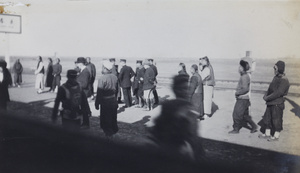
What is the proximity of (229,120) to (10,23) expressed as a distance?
19.0 ft

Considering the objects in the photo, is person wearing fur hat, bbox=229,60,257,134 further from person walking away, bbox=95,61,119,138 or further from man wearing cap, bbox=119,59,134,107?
man wearing cap, bbox=119,59,134,107

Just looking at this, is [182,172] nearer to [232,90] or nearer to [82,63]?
[82,63]

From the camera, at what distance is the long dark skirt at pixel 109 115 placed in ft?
15.8

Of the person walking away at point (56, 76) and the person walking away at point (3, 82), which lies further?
the person walking away at point (56, 76)

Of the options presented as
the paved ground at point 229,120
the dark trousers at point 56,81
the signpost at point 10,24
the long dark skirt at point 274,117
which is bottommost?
the paved ground at point 229,120

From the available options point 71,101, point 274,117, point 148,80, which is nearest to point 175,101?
point 71,101

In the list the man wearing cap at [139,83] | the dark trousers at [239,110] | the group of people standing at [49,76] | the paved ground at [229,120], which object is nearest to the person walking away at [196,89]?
the paved ground at [229,120]

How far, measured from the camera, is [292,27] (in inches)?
185

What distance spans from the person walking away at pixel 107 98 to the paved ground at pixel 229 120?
1.35 m

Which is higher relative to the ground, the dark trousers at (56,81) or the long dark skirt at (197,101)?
the dark trousers at (56,81)

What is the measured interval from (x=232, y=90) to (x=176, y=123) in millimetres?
8418

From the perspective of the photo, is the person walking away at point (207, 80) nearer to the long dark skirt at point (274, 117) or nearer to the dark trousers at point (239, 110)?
the dark trousers at point (239, 110)

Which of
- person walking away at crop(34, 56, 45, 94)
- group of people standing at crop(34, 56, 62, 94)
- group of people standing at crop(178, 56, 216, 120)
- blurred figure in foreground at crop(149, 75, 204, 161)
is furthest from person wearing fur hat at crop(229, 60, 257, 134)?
person walking away at crop(34, 56, 45, 94)

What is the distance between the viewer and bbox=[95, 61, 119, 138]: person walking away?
4754 millimetres
